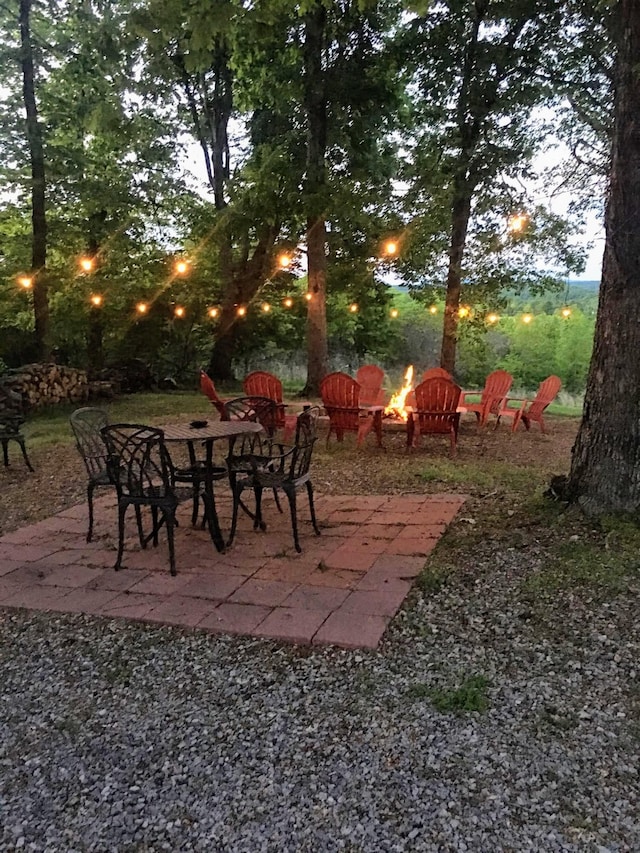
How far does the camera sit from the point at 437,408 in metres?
6.40

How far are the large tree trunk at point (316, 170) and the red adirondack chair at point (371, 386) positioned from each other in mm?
1331

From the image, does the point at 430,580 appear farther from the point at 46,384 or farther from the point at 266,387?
the point at 46,384

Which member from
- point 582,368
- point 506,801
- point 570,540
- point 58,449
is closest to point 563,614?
point 570,540

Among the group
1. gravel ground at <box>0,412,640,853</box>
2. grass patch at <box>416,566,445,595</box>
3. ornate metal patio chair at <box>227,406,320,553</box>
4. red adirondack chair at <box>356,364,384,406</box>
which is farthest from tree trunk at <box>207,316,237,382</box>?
gravel ground at <box>0,412,640,853</box>

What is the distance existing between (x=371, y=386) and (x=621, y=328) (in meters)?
5.33

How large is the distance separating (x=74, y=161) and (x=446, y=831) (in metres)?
12.4

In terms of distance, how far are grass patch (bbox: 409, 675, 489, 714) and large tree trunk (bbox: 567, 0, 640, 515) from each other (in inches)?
72.3

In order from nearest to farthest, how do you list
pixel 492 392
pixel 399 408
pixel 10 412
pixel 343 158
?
pixel 10 412, pixel 399 408, pixel 492 392, pixel 343 158

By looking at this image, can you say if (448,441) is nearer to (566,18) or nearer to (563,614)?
(563,614)

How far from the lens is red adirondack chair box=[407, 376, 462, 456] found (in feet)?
20.6

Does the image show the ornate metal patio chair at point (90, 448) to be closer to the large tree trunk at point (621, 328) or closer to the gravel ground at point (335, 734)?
the gravel ground at point (335, 734)

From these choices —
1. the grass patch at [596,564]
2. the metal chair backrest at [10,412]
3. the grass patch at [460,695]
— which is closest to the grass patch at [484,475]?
the grass patch at [596,564]

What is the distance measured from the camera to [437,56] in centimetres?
1027

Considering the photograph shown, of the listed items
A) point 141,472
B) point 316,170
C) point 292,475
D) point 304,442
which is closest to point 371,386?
point 316,170
